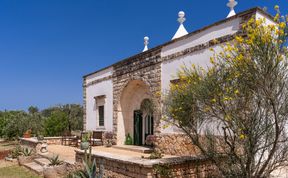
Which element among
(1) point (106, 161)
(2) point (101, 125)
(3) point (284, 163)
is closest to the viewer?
(3) point (284, 163)

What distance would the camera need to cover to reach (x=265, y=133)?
539cm

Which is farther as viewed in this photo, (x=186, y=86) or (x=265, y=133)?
(x=186, y=86)

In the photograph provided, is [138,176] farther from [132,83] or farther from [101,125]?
[101,125]

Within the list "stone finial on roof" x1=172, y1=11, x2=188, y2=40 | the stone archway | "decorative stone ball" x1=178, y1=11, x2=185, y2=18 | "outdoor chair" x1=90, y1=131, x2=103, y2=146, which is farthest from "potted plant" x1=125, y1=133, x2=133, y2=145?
"decorative stone ball" x1=178, y1=11, x2=185, y2=18

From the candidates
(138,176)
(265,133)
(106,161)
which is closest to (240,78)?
(265,133)

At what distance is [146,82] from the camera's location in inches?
503

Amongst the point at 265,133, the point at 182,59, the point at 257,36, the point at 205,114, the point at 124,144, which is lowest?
the point at 124,144

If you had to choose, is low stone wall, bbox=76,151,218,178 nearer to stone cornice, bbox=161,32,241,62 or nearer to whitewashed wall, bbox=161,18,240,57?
stone cornice, bbox=161,32,241,62

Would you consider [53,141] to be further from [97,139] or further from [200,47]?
[200,47]

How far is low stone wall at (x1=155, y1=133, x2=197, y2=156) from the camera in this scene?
10.1 meters

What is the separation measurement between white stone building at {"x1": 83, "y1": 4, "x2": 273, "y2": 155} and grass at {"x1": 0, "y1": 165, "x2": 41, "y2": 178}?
4.94 m

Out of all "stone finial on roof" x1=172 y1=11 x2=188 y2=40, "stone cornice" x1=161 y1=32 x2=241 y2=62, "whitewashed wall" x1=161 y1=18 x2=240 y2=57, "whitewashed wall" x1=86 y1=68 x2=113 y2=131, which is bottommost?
"whitewashed wall" x1=86 y1=68 x2=113 y2=131

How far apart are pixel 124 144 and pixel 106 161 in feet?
23.9

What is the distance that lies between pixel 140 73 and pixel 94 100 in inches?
215
